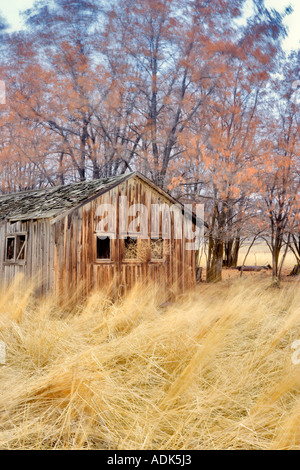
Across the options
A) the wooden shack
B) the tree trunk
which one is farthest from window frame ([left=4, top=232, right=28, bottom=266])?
the tree trunk

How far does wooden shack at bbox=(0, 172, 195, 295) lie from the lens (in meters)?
11.8

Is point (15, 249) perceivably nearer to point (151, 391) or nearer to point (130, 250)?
point (130, 250)

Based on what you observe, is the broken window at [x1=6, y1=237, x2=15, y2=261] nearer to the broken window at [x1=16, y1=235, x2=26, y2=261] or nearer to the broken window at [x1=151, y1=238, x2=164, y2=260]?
the broken window at [x1=16, y1=235, x2=26, y2=261]

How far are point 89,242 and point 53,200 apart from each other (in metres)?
1.93

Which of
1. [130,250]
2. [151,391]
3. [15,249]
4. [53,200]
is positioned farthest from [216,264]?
[151,391]

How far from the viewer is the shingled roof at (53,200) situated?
39.1 feet

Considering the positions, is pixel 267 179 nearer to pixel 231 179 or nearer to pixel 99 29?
pixel 231 179

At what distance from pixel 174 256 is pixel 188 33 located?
34.1 ft

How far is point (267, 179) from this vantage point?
706 inches

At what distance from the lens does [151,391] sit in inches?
174

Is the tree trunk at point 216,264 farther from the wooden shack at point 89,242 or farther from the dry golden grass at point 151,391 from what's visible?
the dry golden grass at point 151,391

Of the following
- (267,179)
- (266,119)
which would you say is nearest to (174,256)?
(267,179)

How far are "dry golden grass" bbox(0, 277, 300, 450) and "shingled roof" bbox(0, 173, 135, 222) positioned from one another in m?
6.05

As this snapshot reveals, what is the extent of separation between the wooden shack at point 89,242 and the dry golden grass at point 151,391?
5.64m
